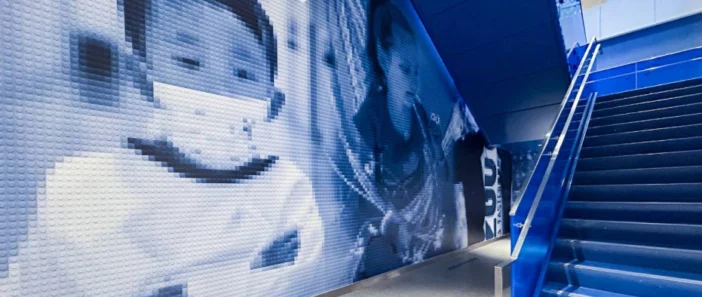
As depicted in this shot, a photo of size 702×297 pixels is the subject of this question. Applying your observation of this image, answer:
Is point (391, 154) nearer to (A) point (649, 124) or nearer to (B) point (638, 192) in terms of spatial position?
(B) point (638, 192)

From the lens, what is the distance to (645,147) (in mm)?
3166

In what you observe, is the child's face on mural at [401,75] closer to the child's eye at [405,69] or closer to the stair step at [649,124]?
the child's eye at [405,69]

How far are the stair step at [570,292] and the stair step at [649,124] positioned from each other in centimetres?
230

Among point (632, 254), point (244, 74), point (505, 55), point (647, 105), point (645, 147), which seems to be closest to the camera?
point (632, 254)

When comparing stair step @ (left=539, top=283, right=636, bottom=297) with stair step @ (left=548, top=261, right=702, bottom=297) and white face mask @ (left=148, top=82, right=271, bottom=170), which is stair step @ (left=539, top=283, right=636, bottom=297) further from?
white face mask @ (left=148, top=82, right=271, bottom=170)

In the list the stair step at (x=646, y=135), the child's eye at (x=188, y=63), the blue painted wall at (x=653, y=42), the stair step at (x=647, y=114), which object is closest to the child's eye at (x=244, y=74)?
the child's eye at (x=188, y=63)

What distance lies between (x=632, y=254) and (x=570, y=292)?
53 centimetres

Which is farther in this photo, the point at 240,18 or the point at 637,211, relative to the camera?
the point at 240,18

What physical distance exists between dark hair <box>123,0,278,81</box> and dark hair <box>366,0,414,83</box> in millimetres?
1354

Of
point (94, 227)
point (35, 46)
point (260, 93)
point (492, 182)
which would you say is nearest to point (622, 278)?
point (260, 93)

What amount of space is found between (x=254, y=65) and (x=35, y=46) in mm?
1312

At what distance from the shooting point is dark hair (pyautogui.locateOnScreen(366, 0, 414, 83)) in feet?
12.9

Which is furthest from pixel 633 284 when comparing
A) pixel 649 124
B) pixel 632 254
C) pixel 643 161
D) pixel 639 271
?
pixel 649 124

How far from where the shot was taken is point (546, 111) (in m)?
5.06
